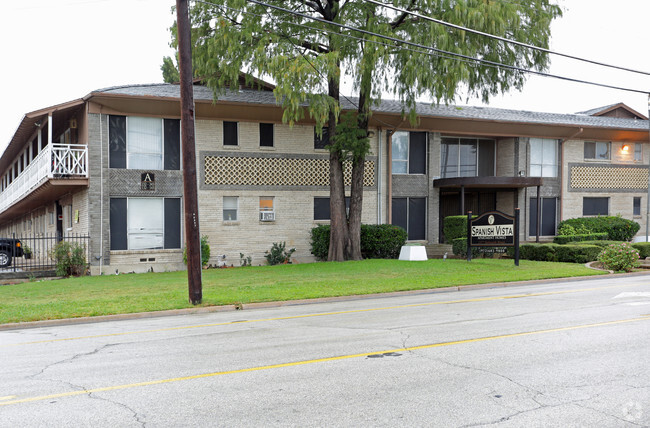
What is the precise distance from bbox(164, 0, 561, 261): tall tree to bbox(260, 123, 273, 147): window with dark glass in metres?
2.75

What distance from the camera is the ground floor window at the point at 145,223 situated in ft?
72.5

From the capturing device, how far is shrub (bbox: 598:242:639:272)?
64.7 feet

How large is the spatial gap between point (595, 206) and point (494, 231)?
1305 cm

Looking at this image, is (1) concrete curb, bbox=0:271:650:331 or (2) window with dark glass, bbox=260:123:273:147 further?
(2) window with dark glass, bbox=260:123:273:147

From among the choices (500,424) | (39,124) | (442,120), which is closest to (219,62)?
(39,124)

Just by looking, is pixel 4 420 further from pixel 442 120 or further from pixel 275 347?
pixel 442 120

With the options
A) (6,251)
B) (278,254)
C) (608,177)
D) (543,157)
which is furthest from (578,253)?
(6,251)

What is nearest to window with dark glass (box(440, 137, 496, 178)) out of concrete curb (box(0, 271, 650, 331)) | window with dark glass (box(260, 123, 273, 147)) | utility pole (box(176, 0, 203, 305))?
window with dark glass (box(260, 123, 273, 147))

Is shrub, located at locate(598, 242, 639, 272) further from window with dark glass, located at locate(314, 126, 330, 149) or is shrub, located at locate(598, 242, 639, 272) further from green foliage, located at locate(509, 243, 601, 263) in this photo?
window with dark glass, located at locate(314, 126, 330, 149)

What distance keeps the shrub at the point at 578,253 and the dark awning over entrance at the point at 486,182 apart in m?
4.57

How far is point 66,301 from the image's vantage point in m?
13.7

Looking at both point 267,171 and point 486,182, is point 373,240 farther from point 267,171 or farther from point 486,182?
point 486,182

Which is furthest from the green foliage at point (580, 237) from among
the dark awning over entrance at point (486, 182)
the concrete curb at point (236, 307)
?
the concrete curb at point (236, 307)

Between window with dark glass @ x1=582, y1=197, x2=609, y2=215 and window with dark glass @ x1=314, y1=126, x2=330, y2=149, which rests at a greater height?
window with dark glass @ x1=314, y1=126, x2=330, y2=149
